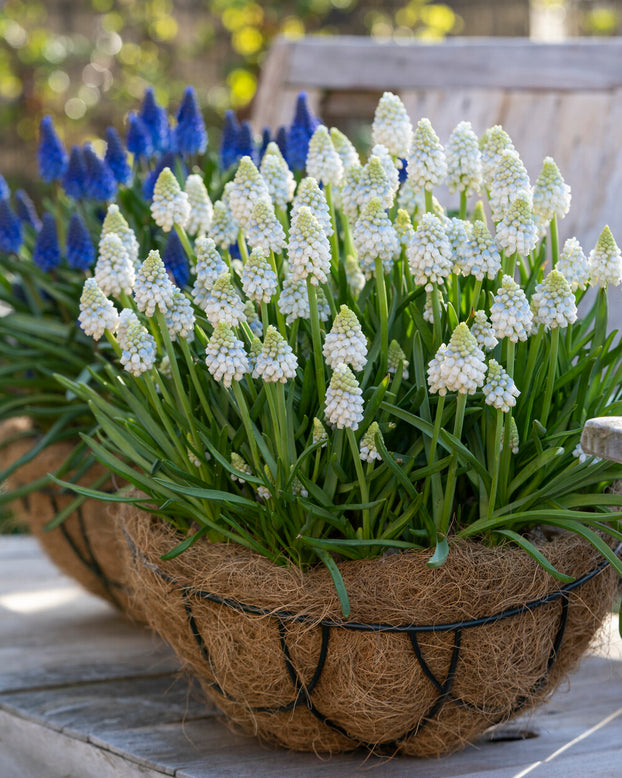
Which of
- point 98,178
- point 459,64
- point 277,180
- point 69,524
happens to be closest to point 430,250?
point 277,180

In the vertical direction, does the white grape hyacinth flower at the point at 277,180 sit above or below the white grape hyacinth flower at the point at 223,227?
above

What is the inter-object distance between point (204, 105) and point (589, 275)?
516 cm

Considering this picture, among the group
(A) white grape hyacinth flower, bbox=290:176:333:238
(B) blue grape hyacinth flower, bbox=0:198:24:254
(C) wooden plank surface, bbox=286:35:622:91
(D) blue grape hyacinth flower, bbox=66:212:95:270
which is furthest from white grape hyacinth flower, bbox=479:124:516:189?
(C) wooden plank surface, bbox=286:35:622:91

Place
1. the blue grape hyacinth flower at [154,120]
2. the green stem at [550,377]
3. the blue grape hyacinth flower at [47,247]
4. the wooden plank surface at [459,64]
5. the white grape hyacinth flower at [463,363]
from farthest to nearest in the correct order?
the wooden plank surface at [459,64] < the blue grape hyacinth flower at [154,120] < the blue grape hyacinth flower at [47,247] < the green stem at [550,377] < the white grape hyacinth flower at [463,363]

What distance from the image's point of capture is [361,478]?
106 centimetres

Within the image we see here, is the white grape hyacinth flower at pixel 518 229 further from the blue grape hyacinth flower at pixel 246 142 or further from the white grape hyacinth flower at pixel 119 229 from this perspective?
the blue grape hyacinth flower at pixel 246 142

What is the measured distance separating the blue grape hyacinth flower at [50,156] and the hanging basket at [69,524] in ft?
1.55

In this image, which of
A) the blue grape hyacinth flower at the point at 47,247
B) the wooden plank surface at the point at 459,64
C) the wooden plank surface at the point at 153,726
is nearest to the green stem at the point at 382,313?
the wooden plank surface at the point at 153,726

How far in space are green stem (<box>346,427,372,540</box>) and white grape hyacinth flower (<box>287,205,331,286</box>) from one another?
176mm

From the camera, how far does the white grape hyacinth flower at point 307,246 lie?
1.02 metres

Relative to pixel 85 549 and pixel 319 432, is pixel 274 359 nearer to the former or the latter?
pixel 319 432

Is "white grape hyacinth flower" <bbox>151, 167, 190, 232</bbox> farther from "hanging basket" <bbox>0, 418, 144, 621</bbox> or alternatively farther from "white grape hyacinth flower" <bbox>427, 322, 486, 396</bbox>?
"hanging basket" <bbox>0, 418, 144, 621</bbox>

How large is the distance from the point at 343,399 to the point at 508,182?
1.05ft

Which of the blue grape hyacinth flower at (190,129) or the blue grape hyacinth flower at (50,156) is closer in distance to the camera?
the blue grape hyacinth flower at (190,129)
